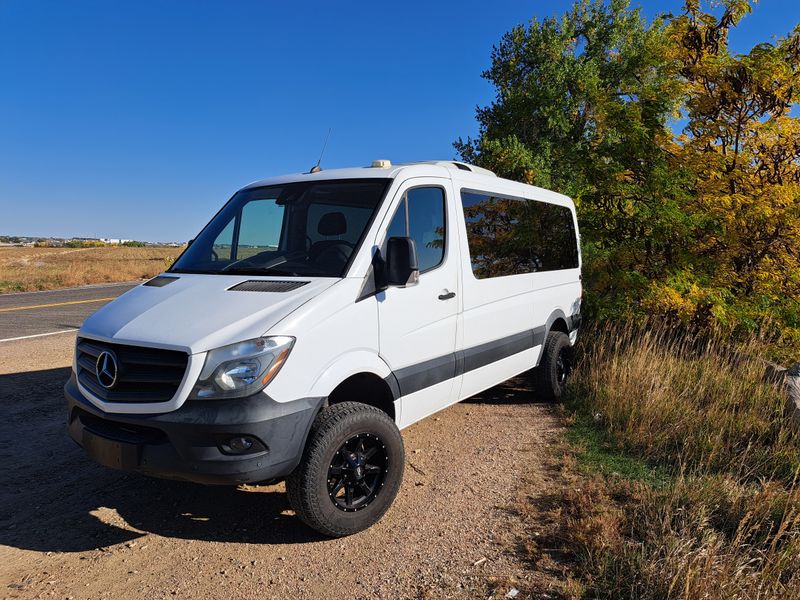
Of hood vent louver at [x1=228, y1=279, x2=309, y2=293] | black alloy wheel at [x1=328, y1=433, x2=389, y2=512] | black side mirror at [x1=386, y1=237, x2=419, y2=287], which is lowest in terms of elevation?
black alloy wheel at [x1=328, y1=433, x2=389, y2=512]

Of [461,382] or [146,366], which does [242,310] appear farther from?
[461,382]

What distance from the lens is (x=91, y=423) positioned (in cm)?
328

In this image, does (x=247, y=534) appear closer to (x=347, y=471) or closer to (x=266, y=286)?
(x=347, y=471)

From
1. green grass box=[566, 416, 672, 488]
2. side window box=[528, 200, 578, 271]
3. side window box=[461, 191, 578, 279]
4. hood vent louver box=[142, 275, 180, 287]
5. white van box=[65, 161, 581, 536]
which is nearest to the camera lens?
white van box=[65, 161, 581, 536]

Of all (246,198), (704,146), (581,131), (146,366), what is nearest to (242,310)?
(146,366)

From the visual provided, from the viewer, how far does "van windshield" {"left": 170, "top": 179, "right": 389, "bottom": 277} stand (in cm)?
377

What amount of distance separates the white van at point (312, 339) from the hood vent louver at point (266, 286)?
1cm

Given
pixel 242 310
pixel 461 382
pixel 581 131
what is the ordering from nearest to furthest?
pixel 242 310, pixel 461 382, pixel 581 131

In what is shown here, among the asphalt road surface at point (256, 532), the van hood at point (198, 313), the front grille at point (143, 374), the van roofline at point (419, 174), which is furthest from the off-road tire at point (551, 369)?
the front grille at point (143, 374)

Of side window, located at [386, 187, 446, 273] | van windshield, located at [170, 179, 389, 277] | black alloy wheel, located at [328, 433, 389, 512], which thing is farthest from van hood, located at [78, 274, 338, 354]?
black alloy wheel, located at [328, 433, 389, 512]

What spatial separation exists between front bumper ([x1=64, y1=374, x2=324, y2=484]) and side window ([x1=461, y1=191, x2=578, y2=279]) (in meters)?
2.16

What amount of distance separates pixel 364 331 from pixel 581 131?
2064cm

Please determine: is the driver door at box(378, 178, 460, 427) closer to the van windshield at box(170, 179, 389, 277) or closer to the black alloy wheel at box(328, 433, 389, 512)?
the van windshield at box(170, 179, 389, 277)

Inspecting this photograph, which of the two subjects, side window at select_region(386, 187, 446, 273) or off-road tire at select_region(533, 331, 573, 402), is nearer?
side window at select_region(386, 187, 446, 273)
